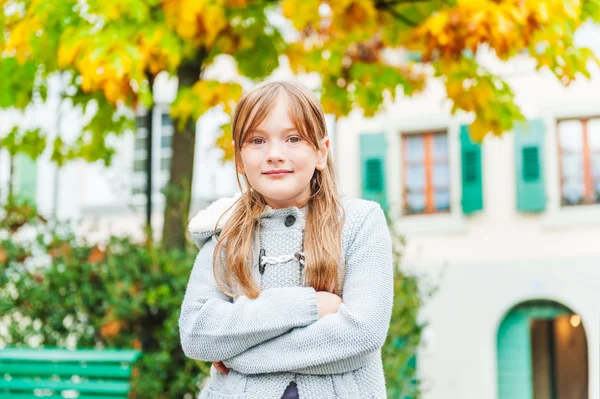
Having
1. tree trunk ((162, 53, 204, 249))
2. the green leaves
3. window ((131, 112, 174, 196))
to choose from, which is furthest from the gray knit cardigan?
window ((131, 112, 174, 196))

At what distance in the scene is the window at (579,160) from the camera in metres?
11.1

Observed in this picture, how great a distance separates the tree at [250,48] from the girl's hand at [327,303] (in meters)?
2.47

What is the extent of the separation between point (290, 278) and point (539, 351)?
9.95 m

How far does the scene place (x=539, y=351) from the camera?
11336mm

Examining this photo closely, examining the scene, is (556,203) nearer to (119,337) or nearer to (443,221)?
(443,221)

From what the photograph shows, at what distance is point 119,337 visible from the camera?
5.15m

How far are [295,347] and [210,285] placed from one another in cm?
31

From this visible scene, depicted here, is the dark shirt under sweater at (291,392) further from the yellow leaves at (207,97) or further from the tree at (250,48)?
the yellow leaves at (207,97)

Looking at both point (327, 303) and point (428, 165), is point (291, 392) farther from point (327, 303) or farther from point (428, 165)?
point (428, 165)

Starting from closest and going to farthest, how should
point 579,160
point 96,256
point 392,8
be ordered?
1. point 96,256
2. point 392,8
3. point 579,160

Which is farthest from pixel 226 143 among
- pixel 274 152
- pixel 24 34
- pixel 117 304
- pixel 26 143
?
pixel 274 152

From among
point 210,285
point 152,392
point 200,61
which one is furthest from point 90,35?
point 210,285

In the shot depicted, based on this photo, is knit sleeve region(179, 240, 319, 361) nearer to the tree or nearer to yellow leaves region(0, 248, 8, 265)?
the tree

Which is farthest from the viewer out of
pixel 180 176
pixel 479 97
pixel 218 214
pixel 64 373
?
pixel 180 176
